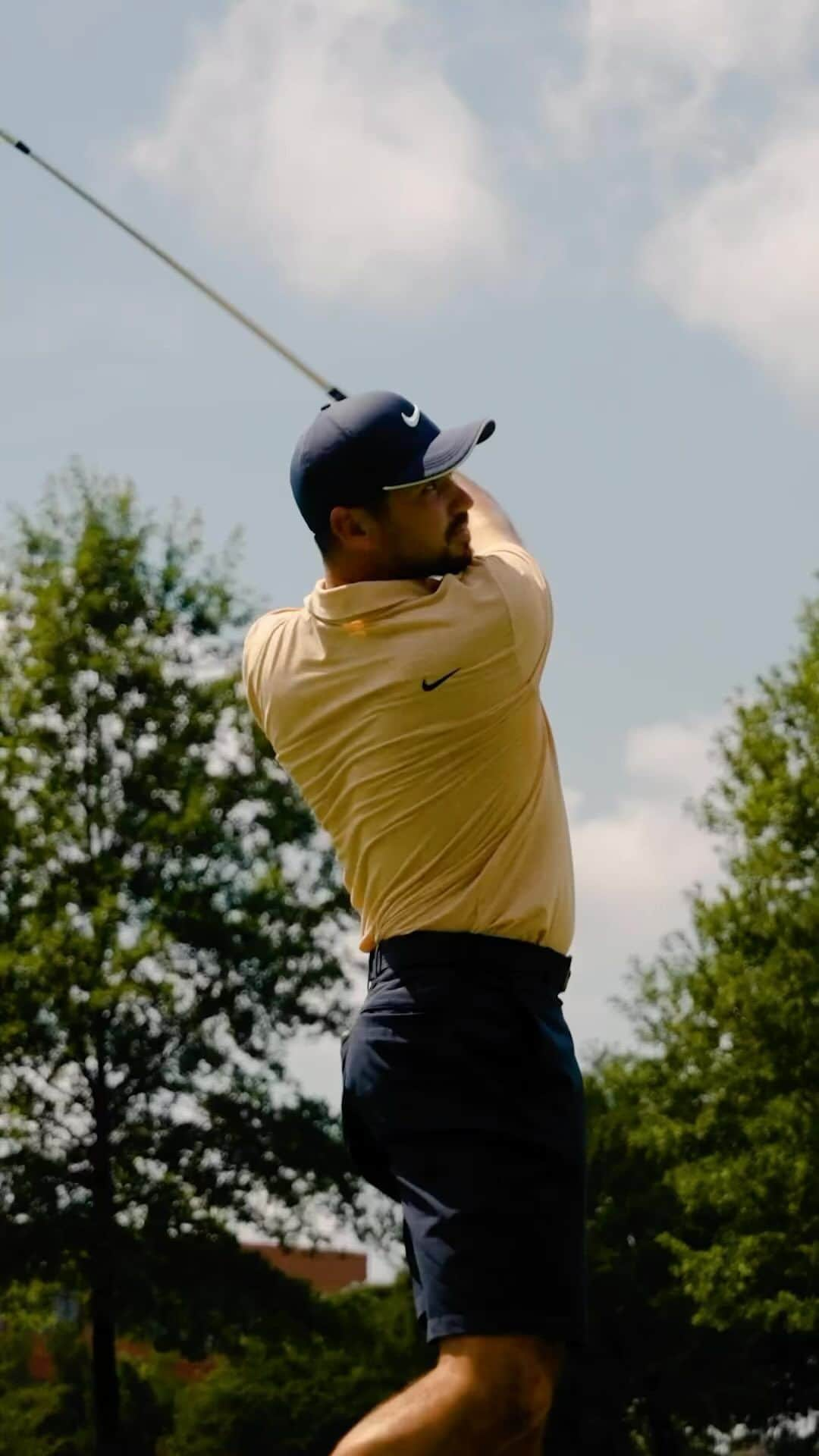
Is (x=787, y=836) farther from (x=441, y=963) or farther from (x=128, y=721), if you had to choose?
(x=441, y=963)

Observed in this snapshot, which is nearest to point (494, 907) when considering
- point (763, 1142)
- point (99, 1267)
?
point (99, 1267)

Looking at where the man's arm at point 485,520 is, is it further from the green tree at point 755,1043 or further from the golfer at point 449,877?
the green tree at point 755,1043

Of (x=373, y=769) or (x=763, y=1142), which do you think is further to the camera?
(x=763, y=1142)

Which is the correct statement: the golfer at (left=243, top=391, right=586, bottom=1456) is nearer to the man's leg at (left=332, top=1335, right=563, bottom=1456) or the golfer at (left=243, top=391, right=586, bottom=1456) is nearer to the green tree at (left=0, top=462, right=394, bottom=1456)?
the man's leg at (left=332, top=1335, right=563, bottom=1456)

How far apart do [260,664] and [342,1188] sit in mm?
27496

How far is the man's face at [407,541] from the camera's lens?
4.86 m

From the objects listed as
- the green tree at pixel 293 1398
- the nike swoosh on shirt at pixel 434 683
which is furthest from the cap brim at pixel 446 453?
the green tree at pixel 293 1398

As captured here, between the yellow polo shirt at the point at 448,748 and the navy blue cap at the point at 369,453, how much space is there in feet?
0.73

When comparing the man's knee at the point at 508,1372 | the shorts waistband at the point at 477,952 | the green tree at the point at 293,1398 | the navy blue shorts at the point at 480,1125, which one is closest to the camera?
the man's knee at the point at 508,1372

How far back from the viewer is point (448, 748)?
4.74 m

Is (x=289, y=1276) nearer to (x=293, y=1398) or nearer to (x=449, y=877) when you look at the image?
(x=293, y=1398)

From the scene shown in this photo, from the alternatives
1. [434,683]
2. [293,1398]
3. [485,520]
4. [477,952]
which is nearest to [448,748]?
[434,683]

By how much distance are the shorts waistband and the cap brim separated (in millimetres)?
1033

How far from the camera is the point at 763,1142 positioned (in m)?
34.4
